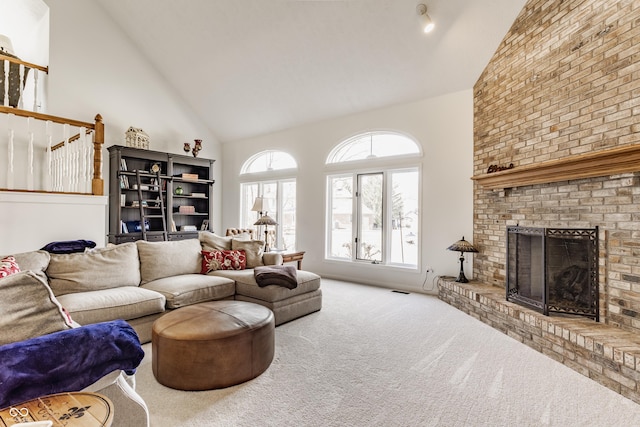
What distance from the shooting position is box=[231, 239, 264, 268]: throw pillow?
4.26 metres

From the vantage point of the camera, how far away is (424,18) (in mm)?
3748

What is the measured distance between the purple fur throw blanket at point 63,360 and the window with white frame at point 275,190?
4905 mm

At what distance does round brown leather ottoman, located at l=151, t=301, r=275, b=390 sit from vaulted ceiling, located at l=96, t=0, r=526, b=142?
385 cm

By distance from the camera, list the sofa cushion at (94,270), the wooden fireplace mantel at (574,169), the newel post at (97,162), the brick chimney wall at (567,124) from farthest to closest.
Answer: the newel post at (97,162) → the sofa cushion at (94,270) → the brick chimney wall at (567,124) → the wooden fireplace mantel at (574,169)

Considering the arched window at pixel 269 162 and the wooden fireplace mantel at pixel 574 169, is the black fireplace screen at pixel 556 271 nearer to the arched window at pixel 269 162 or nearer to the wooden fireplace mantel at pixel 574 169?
the wooden fireplace mantel at pixel 574 169

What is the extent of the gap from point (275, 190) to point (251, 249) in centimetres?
273

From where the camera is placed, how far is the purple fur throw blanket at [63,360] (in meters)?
1.11

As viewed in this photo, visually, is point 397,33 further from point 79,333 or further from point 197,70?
point 79,333

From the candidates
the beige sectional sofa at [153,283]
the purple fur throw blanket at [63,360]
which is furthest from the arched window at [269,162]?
the purple fur throw blanket at [63,360]

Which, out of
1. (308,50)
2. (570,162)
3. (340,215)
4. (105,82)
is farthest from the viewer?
(340,215)

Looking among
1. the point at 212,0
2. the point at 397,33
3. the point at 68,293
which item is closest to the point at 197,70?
the point at 212,0

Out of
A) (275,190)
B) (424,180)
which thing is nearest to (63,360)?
(424,180)

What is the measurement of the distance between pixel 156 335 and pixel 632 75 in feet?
14.1

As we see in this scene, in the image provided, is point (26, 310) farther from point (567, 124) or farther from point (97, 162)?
point (567, 124)
